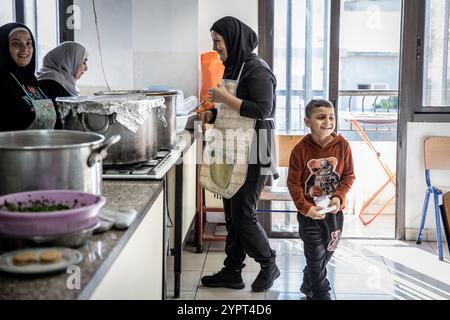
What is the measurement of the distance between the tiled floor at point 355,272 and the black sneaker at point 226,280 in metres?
0.03

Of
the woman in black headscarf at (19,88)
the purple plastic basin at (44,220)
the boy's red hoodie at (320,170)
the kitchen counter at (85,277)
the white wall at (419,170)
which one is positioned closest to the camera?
the kitchen counter at (85,277)

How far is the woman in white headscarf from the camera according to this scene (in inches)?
121

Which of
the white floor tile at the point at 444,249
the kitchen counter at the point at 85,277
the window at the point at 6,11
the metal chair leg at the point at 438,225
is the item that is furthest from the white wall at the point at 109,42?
the kitchen counter at the point at 85,277

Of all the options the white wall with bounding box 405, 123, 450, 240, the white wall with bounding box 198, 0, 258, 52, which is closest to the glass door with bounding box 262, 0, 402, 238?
the white wall with bounding box 198, 0, 258, 52

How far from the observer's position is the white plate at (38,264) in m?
1.19

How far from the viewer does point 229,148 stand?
9.94 feet

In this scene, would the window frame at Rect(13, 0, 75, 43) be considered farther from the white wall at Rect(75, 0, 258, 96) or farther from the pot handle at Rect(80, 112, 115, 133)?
the pot handle at Rect(80, 112, 115, 133)

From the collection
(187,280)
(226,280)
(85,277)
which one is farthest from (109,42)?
(85,277)

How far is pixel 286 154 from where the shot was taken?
13.2ft

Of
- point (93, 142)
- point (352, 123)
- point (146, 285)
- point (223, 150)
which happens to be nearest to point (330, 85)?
point (352, 123)

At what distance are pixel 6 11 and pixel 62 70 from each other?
0.65m

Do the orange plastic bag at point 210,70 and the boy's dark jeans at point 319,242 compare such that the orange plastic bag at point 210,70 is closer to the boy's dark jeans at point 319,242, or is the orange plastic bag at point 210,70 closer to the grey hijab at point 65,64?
the grey hijab at point 65,64

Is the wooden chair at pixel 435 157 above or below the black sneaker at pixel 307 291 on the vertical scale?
above

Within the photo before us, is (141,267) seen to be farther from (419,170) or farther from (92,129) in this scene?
(419,170)
